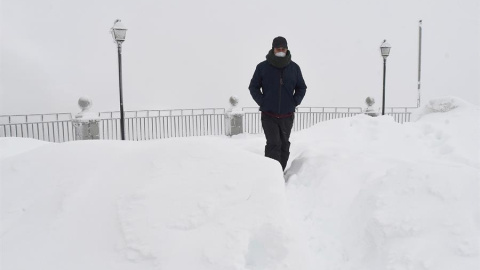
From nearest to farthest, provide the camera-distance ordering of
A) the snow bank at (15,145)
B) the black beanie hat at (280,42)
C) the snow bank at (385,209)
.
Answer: the snow bank at (385,209) < the black beanie hat at (280,42) < the snow bank at (15,145)

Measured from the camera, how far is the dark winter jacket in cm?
509

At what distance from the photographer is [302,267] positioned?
2957 mm

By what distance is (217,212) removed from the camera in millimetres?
3041

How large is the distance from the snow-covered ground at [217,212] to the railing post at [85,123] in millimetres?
8533

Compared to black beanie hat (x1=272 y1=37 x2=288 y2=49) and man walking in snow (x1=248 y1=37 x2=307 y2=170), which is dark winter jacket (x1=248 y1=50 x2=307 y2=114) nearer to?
man walking in snow (x1=248 y1=37 x2=307 y2=170)

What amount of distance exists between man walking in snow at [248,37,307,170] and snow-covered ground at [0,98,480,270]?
98 cm

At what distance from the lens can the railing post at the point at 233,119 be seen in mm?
14643

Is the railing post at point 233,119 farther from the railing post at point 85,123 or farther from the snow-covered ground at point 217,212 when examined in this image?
the snow-covered ground at point 217,212

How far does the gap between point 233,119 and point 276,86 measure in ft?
31.5

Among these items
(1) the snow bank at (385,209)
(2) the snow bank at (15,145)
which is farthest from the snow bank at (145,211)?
(2) the snow bank at (15,145)

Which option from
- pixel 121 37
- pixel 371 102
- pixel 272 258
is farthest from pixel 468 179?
pixel 371 102

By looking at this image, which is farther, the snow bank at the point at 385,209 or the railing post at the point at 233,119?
the railing post at the point at 233,119

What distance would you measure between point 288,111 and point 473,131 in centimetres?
401

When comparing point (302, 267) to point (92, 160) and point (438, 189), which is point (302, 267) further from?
point (92, 160)
